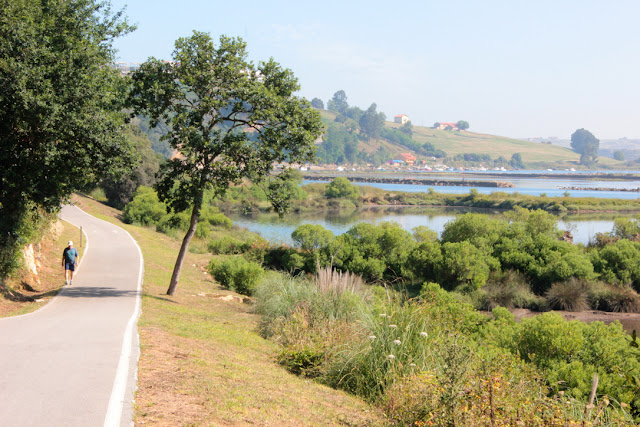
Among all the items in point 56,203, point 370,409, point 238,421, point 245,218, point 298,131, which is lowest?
point 245,218

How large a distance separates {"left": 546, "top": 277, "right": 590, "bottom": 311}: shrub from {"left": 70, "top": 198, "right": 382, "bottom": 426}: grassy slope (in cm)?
2012

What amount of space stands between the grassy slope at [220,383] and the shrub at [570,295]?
20119mm

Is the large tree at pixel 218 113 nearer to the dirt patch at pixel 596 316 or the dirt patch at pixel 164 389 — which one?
the dirt patch at pixel 164 389

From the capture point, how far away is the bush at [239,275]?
23.3m

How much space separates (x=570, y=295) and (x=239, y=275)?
1748 cm

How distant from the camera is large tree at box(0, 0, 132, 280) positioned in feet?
43.9

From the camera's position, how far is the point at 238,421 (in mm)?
6168

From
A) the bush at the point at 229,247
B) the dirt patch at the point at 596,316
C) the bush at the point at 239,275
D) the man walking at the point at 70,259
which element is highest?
the man walking at the point at 70,259

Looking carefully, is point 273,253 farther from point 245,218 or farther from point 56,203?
point 245,218

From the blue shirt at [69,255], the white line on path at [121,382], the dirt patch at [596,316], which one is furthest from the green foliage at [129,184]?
the white line on path at [121,382]

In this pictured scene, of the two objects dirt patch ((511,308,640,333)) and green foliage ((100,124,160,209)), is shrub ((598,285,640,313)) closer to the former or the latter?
dirt patch ((511,308,640,333))

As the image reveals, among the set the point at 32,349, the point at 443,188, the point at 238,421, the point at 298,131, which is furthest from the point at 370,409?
the point at 443,188

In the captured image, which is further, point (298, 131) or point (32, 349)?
point (298, 131)

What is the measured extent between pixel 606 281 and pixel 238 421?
30.5 metres
